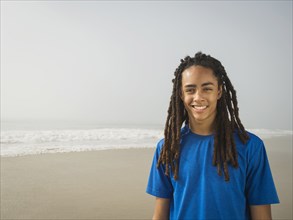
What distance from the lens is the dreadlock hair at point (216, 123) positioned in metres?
1.69

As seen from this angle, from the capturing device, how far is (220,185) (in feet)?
5.32

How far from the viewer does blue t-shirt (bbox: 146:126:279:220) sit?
160 cm

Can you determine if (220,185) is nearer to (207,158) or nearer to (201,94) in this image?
(207,158)

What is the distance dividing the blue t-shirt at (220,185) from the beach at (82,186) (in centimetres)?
287

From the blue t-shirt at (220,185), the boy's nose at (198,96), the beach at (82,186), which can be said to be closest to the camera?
the blue t-shirt at (220,185)

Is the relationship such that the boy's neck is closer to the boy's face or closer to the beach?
the boy's face

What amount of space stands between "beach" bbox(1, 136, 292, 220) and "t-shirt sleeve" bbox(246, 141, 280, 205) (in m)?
3.02

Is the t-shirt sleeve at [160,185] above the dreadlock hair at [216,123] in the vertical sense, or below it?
below

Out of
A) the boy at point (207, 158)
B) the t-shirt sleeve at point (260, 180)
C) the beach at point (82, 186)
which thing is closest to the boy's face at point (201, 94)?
the boy at point (207, 158)

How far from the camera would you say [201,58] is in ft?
6.23

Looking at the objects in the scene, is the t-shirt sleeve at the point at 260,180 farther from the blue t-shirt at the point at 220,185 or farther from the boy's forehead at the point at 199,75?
the boy's forehead at the point at 199,75

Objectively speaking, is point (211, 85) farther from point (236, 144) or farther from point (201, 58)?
point (236, 144)

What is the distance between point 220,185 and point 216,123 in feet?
1.51

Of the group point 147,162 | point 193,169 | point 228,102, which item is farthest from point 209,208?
point 147,162
